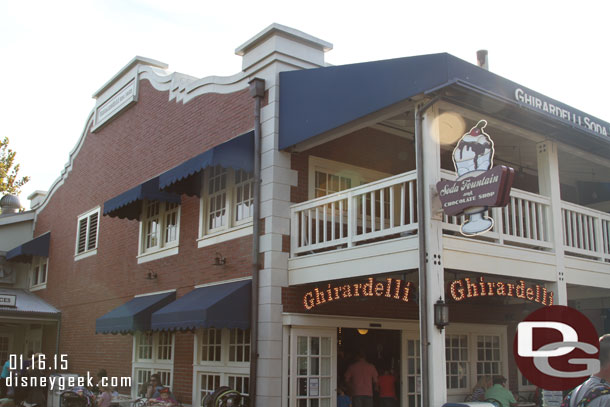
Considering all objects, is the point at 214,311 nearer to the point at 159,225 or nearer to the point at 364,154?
the point at 364,154

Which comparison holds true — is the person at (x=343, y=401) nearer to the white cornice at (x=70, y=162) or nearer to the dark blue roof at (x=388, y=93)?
the dark blue roof at (x=388, y=93)

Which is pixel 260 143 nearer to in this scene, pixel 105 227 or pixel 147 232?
pixel 147 232

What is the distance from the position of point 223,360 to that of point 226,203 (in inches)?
120

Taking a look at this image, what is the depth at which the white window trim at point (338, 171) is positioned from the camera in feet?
40.5

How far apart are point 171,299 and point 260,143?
4.39m

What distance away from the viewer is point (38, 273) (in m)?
24.0

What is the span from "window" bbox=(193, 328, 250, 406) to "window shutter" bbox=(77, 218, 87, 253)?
27.5ft

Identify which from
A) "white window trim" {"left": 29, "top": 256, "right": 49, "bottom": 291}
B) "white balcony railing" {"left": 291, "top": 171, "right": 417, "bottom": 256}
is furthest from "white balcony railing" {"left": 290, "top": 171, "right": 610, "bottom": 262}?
"white window trim" {"left": 29, "top": 256, "right": 49, "bottom": 291}

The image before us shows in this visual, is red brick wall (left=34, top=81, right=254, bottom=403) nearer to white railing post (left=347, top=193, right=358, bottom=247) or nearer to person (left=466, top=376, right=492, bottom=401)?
white railing post (left=347, top=193, right=358, bottom=247)

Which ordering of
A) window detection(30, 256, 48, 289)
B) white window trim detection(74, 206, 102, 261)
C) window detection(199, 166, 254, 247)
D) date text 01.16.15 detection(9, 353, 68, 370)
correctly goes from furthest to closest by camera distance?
window detection(30, 256, 48, 289)
date text 01.16.15 detection(9, 353, 68, 370)
white window trim detection(74, 206, 102, 261)
window detection(199, 166, 254, 247)

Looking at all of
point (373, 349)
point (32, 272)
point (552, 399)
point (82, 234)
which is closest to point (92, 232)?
point (82, 234)

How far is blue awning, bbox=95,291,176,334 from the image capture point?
13831mm

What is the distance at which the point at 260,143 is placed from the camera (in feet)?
39.8

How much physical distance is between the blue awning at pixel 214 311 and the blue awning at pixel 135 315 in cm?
145
